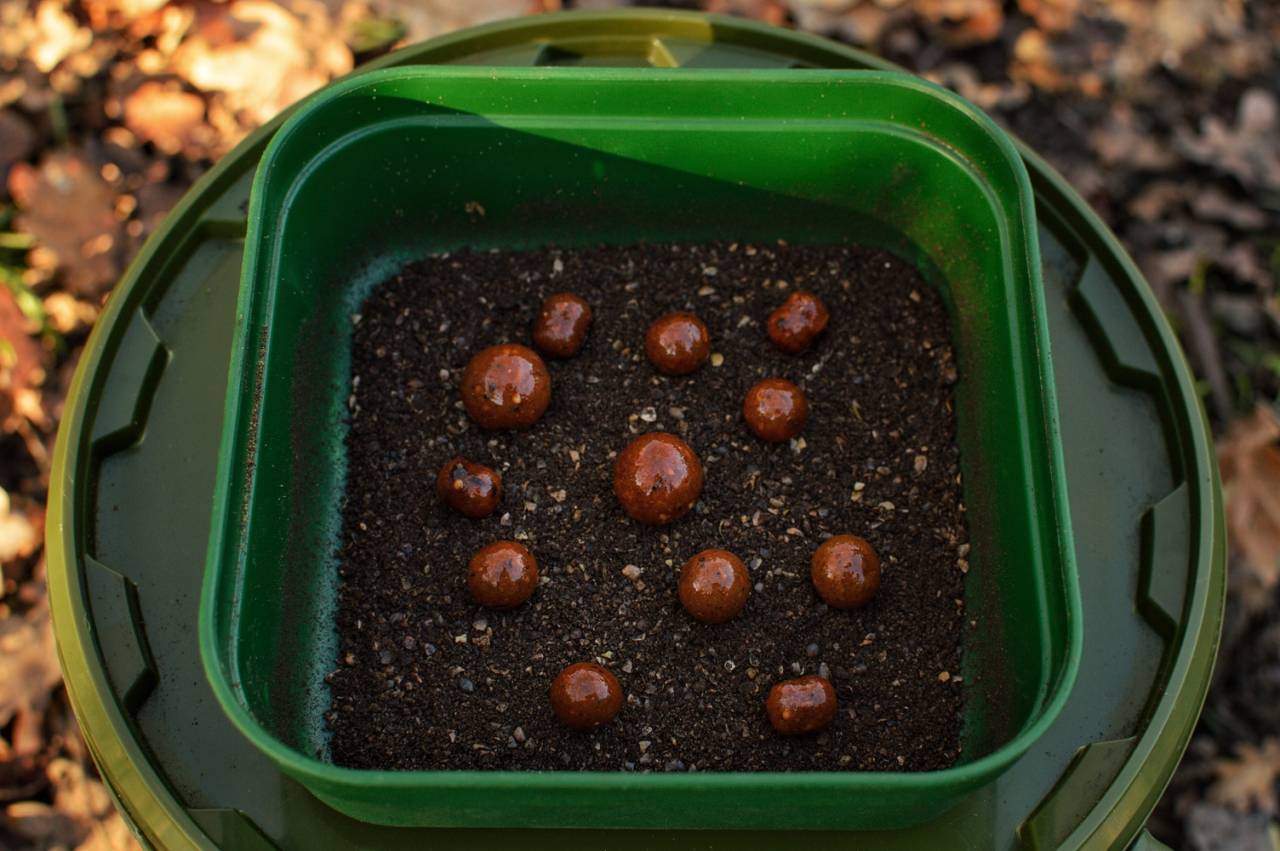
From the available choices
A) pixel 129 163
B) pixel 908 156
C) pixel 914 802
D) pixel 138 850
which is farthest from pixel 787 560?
pixel 129 163

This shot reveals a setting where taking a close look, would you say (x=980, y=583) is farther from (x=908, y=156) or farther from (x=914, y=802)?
(x=908, y=156)

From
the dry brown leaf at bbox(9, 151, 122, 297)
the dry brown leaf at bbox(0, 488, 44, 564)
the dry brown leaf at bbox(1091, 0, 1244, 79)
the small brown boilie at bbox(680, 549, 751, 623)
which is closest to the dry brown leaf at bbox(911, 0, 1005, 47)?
the dry brown leaf at bbox(1091, 0, 1244, 79)

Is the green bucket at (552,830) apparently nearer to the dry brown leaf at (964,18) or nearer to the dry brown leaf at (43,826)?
the dry brown leaf at (43,826)

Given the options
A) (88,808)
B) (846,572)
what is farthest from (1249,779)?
(88,808)

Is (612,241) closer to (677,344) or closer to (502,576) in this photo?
(677,344)

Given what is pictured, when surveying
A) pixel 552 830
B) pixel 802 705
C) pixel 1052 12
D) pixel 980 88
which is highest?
pixel 1052 12
